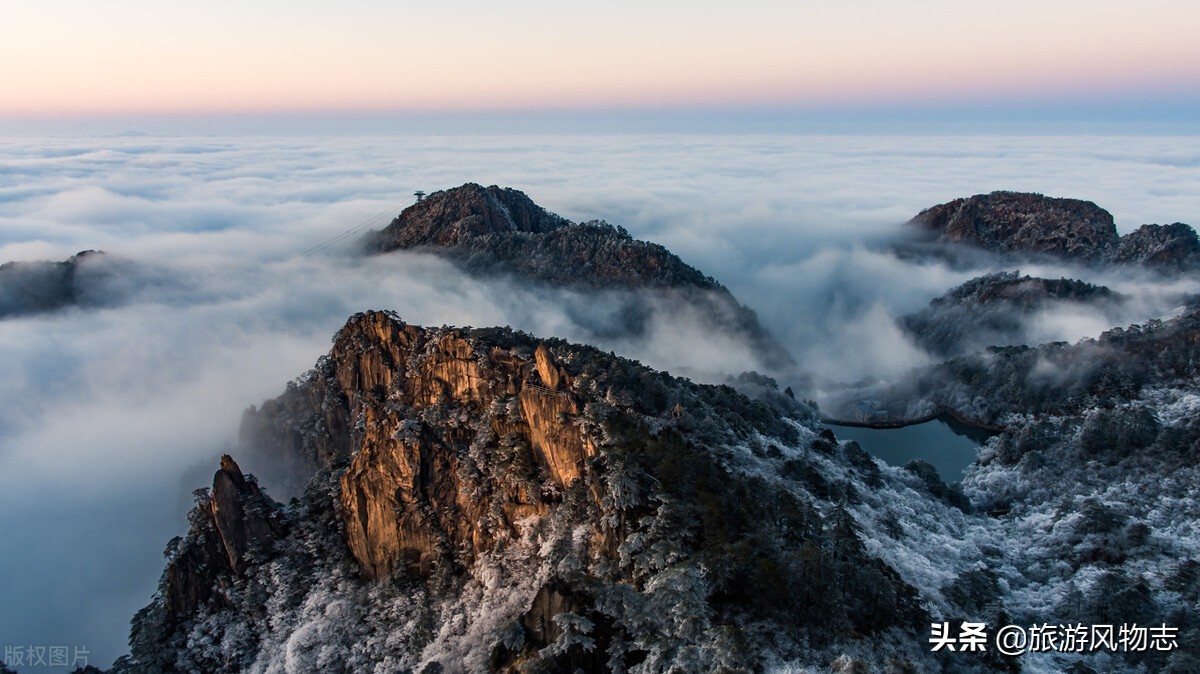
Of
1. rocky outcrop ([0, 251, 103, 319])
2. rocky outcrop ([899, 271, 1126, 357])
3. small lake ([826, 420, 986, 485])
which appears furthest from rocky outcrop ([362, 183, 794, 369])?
rocky outcrop ([0, 251, 103, 319])

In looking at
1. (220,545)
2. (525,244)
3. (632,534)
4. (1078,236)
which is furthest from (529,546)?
(1078,236)

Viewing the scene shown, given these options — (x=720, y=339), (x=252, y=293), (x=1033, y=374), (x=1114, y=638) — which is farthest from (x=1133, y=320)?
(x=252, y=293)

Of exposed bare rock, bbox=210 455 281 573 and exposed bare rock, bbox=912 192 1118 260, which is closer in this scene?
exposed bare rock, bbox=210 455 281 573

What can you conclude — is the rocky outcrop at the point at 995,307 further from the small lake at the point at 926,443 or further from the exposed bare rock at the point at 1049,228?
the small lake at the point at 926,443

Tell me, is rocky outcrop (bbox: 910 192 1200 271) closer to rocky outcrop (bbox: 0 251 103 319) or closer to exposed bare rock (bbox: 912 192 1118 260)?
exposed bare rock (bbox: 912 192 1118 260)

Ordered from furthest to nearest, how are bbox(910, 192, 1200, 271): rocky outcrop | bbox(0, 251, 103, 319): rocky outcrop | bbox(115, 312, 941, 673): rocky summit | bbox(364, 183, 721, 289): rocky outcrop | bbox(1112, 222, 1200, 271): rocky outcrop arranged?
bbox(0, 251, 103, 319): rocky outcrop < bbox(364, 183, 721, 289): rocky outcrop < bbox(910, 192, 1200, 271): rocky outcrop < bbox(1112, 222, 1200, 271): rocky outcrop < bbox(115, 312, 941, 673): rocky summit

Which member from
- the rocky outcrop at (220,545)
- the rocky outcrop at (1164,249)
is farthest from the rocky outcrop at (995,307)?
the rocky outcrop at (220,545)

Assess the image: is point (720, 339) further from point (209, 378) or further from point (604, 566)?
point (604, 566)
